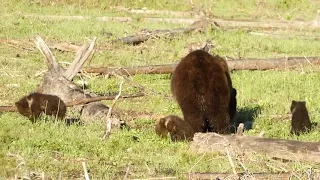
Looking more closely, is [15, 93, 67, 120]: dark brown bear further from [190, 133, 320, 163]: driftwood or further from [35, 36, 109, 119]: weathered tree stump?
[190, 133, 320, 163]: driftwood

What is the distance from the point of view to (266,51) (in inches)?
696

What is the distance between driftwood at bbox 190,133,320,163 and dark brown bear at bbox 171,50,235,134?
1.92 ft

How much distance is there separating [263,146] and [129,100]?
4.53 m

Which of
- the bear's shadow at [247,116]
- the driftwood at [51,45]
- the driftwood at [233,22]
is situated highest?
the driftwood at [233,22]

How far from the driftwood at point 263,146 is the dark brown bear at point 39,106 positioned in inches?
85.9

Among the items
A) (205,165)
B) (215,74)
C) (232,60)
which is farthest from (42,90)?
(232,60)

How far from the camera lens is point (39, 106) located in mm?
9148

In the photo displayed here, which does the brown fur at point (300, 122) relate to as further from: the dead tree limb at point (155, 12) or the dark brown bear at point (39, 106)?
the dead tree limb at point (155, 12)

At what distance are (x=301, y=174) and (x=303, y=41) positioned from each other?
1390 cm

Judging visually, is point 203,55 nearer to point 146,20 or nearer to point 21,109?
point 21,109

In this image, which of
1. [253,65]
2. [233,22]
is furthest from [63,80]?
[233,22]

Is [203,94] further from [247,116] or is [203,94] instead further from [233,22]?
[233,22]

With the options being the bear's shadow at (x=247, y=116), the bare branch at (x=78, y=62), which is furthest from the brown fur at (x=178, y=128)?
the bare branch at (x=78, y=62)

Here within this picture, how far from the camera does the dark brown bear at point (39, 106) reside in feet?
29.9
